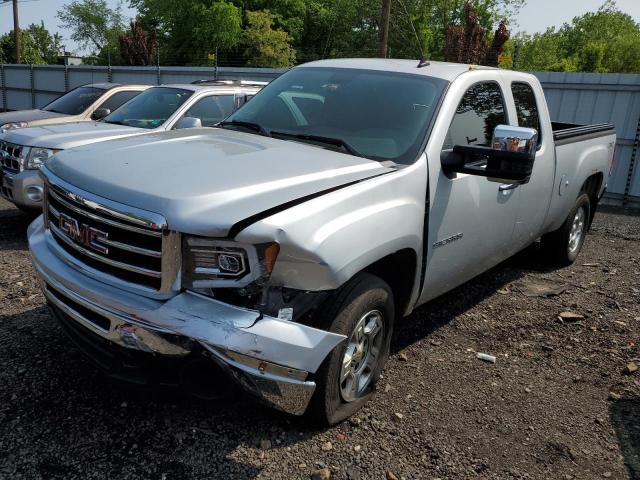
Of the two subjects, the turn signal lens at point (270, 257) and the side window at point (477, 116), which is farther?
the side window at point (477, 116)

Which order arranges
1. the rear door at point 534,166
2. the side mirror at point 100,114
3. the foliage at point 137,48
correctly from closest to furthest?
the rear door at point 534,166, the side mirror at point 100,114, the foliage at point 137,48

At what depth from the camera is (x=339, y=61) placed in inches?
170

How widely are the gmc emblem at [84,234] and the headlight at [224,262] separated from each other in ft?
1.51

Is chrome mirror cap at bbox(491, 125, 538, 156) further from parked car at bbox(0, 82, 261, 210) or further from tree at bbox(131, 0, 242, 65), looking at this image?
tree at bbox(131, 0, 242, 65)

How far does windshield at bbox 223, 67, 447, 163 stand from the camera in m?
3.35

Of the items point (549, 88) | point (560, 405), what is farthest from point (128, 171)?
point (549, 88)

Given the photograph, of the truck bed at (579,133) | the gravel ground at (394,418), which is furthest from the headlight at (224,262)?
the truck bed at (579,133)

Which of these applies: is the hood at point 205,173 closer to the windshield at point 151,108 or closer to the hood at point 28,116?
the windshield at point 151,108

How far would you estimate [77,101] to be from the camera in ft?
29.5

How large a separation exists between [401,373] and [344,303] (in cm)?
122

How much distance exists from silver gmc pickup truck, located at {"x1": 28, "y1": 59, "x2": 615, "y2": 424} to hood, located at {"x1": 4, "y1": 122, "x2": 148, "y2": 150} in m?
3.06

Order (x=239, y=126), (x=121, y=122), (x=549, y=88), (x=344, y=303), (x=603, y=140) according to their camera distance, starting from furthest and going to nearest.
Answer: (x=549, y=88) → (x=121, y=122) → (x=603, y=140) → (x=239, y=126) → (x=344, y=303)

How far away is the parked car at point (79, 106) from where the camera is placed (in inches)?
328

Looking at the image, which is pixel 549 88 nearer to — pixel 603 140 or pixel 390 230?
pixel 603 140
